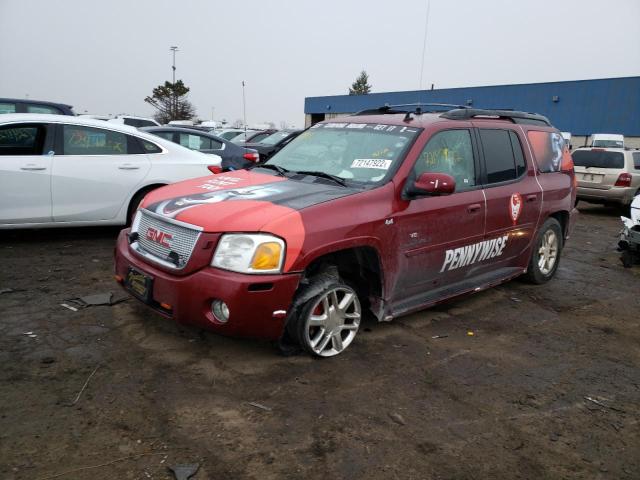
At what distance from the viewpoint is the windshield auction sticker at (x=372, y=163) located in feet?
13.0

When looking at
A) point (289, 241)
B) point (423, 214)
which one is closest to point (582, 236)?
point (423, 214)

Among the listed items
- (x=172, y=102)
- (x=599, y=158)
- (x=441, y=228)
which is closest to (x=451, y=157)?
(x=441, y=228)

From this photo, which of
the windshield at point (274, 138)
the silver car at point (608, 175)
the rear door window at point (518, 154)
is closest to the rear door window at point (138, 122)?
the windshield at point (274, 138)

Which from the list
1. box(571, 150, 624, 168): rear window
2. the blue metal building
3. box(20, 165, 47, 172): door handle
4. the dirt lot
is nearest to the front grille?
the dirt lot

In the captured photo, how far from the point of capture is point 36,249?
6.00 m

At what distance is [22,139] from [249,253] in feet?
13.4

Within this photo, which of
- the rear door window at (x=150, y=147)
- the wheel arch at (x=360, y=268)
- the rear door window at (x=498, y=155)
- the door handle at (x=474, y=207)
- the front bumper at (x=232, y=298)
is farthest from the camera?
the rear door window at (x=150, y=147)

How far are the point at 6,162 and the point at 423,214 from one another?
4576mm

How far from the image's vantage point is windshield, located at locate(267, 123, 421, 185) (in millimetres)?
4000

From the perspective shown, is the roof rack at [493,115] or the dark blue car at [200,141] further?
the dark blue car at [200,141]

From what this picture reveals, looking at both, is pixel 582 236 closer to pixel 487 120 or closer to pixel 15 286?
pixel 487 120

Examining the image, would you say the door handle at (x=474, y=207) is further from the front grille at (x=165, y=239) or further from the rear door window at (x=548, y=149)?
the front grille at (x=165, y=239)

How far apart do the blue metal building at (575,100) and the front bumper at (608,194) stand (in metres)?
22.0

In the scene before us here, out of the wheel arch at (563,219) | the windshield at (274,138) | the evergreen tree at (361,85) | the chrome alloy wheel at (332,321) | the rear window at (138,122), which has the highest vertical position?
the evergreen tree at (361,85)
